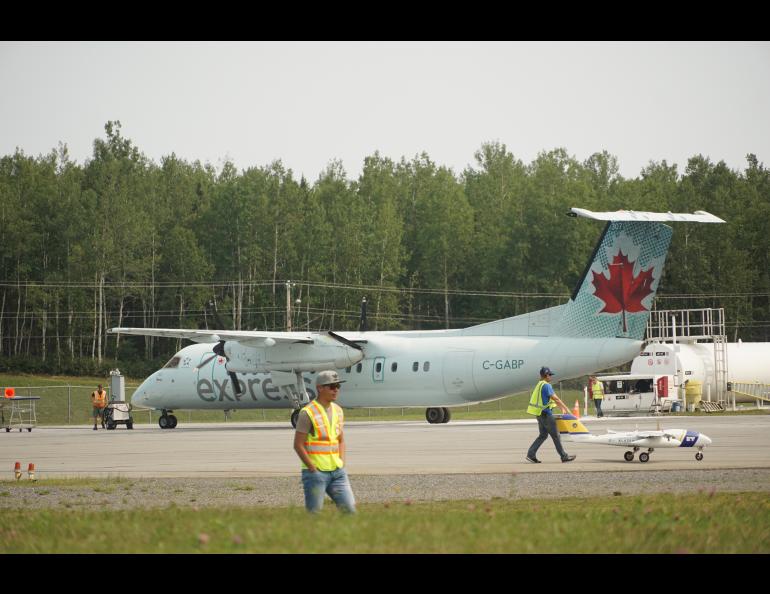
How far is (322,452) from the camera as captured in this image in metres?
10.7

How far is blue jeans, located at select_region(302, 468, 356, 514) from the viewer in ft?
34.9

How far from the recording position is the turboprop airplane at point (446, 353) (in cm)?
3491

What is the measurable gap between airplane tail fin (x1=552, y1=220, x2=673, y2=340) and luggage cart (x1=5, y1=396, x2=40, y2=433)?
2070cm

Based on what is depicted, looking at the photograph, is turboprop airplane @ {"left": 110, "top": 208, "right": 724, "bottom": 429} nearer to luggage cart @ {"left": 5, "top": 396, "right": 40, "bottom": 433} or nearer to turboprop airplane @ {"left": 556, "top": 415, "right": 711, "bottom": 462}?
luggage cart @ {"left": 5, "top": 396, "right": 40, "bottom": 433}

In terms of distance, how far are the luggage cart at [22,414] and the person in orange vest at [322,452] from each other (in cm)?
3350

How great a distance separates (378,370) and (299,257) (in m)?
44.7

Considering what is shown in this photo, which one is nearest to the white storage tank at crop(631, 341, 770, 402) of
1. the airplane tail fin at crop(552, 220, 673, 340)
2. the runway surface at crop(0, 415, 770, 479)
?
the runway surface at crop(0, 415, 770, 479)

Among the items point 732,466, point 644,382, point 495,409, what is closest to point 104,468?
point 732,466

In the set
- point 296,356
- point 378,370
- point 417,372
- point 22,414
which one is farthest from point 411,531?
point 22,414

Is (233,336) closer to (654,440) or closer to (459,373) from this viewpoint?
(459,373)

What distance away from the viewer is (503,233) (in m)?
86.8
